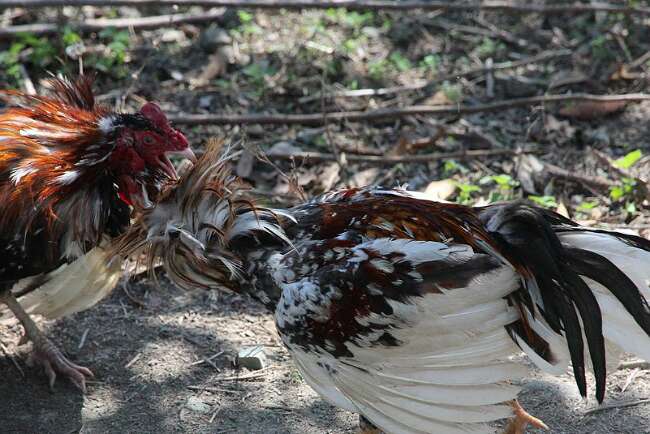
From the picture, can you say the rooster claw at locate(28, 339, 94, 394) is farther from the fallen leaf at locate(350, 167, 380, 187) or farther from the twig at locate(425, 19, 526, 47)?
the twig at locate(425, 19, 526, 47)

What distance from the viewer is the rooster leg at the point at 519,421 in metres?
3.98

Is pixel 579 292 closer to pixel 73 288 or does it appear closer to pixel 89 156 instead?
pixel 89 156

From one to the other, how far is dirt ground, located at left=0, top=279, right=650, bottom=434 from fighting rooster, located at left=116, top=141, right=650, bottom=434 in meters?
0.67

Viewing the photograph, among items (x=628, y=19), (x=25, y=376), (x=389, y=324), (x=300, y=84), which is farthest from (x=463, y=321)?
(x=628, y=19)

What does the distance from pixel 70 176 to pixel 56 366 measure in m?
1.17

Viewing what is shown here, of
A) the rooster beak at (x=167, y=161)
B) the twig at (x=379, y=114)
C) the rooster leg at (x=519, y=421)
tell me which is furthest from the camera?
the twig at (x=379, y=114)

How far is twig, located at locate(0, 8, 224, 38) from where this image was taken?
293 inches

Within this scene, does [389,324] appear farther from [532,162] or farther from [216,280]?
[532,162]

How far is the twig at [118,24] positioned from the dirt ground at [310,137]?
7 centimetres

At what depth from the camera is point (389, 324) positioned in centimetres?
341

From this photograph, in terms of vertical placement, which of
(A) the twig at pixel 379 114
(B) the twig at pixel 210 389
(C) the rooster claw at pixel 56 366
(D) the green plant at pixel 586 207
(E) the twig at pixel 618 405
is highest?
(A) the twig at pixel 379 114

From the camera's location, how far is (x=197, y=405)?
14.6 ft

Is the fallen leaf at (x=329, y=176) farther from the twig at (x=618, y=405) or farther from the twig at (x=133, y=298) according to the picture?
the twig at (x=618, y=405)

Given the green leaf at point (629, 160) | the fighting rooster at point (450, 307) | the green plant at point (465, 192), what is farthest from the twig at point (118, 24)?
the fighting rooster at point (450, 307)
